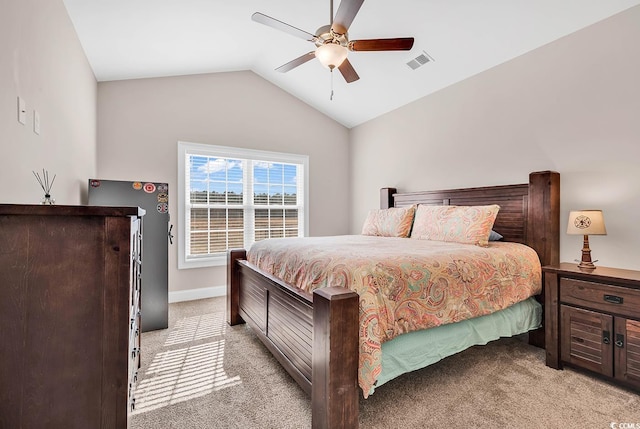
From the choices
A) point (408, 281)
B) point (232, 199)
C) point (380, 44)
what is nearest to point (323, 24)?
point (380, 44)

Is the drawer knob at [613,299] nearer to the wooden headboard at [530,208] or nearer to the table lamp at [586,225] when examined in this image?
the table lamp at [586,225]

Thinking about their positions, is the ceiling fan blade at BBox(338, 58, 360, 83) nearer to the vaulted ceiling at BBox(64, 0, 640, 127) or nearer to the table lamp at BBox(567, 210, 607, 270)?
the vaulted ceiling at BBox(64, 0, 640, 127)

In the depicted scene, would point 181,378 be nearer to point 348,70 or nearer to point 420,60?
point 348,70

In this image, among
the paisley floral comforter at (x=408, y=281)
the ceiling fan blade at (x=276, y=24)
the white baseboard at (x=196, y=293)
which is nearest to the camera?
the paisley floral comforter at (x=408, y=281)

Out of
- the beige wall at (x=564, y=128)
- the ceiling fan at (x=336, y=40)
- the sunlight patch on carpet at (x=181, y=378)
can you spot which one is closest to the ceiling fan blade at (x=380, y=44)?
the ceiling fan at (x=336, y=40)

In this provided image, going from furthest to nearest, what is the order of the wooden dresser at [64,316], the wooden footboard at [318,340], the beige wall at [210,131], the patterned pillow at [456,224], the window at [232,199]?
the window at [232,199] < the beige wall at [210,131] < the patterned pillow at [456,224] < the wooden footboard at [318,340] < the wooden dresser at [64,316]

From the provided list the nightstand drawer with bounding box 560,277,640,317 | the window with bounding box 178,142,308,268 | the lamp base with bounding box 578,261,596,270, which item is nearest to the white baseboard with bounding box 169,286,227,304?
the window with bounding box 178,142,308,268

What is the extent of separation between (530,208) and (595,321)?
3.64 ft

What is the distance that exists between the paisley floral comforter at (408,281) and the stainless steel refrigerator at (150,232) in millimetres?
1302

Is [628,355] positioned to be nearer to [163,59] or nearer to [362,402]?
[362,402]

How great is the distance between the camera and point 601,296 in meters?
2.04

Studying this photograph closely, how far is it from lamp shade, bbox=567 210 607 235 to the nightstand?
0.28 metres

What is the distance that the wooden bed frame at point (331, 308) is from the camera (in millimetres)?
1440

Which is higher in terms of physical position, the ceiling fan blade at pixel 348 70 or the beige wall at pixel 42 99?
the ceiling fan blade at pixel 348 70
